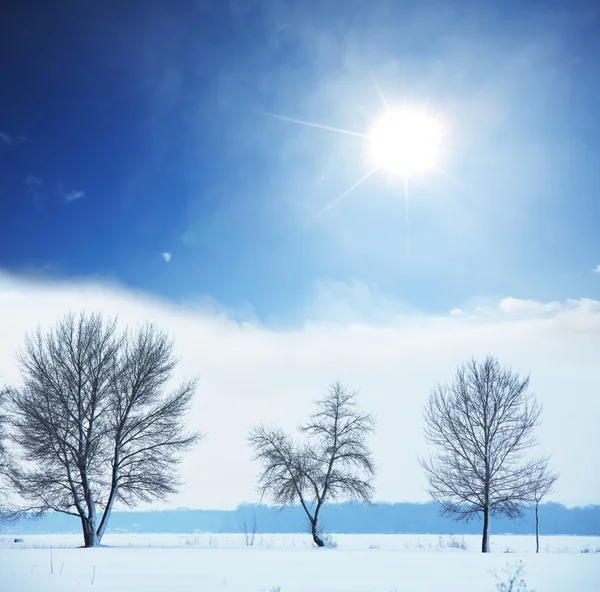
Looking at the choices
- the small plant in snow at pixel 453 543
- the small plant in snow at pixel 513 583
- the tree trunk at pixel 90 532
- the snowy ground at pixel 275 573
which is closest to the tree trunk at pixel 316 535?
the small plant in snow at pixel 453 543

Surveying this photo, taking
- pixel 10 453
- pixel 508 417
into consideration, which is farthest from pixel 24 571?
pixel 508 417

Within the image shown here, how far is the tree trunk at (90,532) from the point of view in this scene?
24.9 m

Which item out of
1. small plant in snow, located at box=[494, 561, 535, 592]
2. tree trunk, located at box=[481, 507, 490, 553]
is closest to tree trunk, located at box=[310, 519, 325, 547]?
tree trunk, located at box=[481, 507, 490, 553]

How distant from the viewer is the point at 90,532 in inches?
993

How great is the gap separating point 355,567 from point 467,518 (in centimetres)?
1568

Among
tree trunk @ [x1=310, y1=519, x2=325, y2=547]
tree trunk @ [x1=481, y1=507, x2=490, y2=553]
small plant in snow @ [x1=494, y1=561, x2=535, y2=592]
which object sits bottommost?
tree trunk @ [x1=310, y1=519, x2=325, y2=547]

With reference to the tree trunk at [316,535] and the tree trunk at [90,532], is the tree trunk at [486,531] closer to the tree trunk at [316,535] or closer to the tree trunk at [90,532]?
the tree trunk at [316,535]

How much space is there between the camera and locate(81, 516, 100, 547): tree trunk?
24.9m

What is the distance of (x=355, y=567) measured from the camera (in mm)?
14961

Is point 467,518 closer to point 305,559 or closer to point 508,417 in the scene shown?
point 508,417

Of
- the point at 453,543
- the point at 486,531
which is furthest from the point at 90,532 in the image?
the point at 486,531

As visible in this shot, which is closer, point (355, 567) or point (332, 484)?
point (355, 567)

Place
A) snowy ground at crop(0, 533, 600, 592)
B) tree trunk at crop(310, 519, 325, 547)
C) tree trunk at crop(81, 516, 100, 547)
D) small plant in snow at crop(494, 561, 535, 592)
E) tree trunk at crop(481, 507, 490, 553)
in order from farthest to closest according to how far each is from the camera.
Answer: tree trunk at crop(310, 519, 325, 547), tree trunk at crop(481, 507, 490, 553), tree trunk at crop(81, 516, 100, 547), snowy ground at crop(0, 533, 600, 592), small plant in snow at crop(494, 561, 535, 592)

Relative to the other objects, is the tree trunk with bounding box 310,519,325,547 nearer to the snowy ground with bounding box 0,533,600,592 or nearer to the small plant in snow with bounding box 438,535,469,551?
the small plant in snow with bounding box 438,535,469,551
